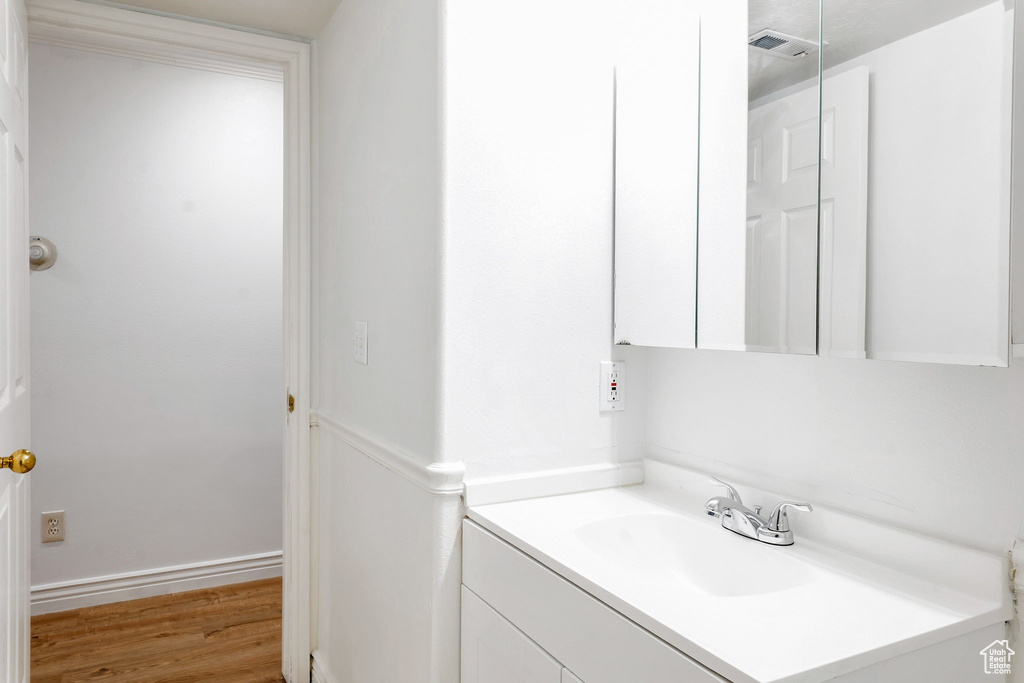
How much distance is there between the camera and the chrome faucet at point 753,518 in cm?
117

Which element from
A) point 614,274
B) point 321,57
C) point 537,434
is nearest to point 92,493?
point 321,57

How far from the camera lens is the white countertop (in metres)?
0.80

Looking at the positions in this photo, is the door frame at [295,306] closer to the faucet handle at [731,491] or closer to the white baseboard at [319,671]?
the white baseboard at [319,671]

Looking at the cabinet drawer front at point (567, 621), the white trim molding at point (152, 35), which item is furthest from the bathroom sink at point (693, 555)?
the white trim molding at point (152, 35)

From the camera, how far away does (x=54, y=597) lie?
8.81 feet

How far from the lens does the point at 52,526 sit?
2670 millimetres

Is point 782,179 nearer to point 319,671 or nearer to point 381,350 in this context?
point 381,350

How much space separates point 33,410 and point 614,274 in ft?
8.01

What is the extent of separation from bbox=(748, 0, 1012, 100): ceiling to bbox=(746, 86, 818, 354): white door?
0.05m

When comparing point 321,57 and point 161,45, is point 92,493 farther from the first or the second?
point 321,57

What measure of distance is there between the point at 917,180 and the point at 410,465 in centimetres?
106

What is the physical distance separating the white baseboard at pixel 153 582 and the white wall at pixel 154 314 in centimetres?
4

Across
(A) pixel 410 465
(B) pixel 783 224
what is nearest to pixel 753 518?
(B) pixel 783 224

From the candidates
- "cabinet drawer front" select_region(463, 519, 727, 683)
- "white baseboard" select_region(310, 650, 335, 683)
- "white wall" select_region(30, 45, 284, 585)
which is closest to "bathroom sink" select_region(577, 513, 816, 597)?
"cabinet drawer front" select_region(463, 519, 727, 683)
